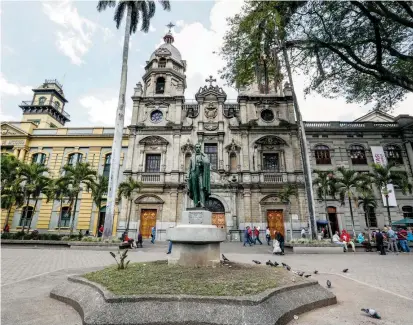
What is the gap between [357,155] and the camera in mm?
23094

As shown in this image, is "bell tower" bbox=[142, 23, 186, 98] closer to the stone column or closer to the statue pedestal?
the statue pedestal

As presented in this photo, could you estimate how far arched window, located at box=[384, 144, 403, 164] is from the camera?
22828 millimetres

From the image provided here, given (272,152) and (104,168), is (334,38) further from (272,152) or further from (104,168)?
(104,168)

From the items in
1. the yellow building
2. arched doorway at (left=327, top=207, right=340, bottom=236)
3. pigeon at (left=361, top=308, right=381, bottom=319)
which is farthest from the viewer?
the yellow building

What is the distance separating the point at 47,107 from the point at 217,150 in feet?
109

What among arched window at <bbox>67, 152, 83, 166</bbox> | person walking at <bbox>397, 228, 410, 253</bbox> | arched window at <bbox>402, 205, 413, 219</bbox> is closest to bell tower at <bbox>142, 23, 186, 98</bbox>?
arched window at <bbox>67, 152, 83, 166</bbox>

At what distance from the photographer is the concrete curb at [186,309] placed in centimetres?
321

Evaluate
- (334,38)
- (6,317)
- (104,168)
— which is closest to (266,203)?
(334,38)

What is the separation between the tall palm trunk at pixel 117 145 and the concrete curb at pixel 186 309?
11.2 meters

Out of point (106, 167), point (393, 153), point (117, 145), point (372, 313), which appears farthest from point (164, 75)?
point (372, 313)

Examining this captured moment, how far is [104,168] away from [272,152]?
18.3 meters

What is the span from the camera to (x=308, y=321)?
12.0 ft

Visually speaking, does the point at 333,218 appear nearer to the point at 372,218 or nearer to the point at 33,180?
the point at 372,218

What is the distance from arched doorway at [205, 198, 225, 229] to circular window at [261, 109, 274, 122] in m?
10.5
